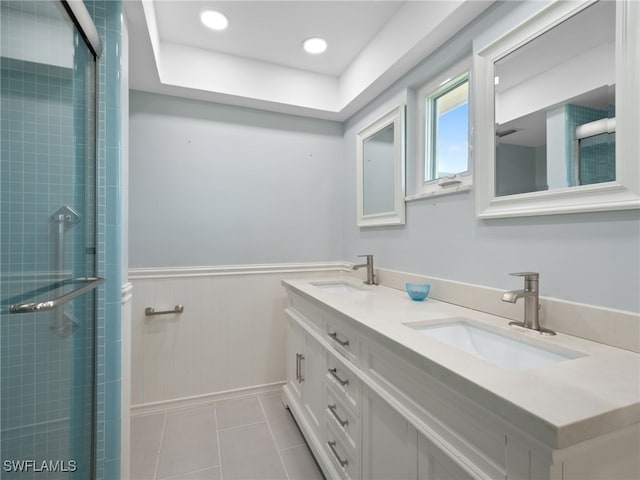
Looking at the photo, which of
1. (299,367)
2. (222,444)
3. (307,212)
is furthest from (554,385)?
(307,212)

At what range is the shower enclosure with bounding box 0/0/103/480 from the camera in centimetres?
94

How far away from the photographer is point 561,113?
985mm

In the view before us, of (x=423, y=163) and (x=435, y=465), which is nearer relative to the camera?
(x=435, y=465)

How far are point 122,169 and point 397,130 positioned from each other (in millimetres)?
1490

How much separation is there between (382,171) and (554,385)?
5.30 ft

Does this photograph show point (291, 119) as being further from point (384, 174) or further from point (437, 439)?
point (437, 439)

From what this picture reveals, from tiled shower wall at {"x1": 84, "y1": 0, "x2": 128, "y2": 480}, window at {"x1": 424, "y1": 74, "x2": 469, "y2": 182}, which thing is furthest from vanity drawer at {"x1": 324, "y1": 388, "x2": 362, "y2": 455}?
A: window at {"x1": 424, "y1": 74, "x2": 469, "y2": 182}

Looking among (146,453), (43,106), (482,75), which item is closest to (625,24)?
(482,75)

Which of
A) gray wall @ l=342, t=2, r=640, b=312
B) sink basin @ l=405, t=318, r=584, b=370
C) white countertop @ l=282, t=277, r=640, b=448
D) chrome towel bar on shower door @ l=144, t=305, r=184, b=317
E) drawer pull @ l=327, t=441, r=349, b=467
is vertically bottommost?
drawer pull @ l=327, t=441, r=349, b=467

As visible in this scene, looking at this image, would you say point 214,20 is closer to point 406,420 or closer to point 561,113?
point 561,113

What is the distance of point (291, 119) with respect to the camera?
240 cm

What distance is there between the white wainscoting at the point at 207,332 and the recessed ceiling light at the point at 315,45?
5.04 feet

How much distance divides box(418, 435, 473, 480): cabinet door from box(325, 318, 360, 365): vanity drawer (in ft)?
1.20

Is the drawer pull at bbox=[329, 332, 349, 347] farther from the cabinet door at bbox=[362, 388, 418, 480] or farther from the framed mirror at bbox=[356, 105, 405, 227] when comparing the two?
the framed mirror at bbox=[356, 105, 405, 227]
